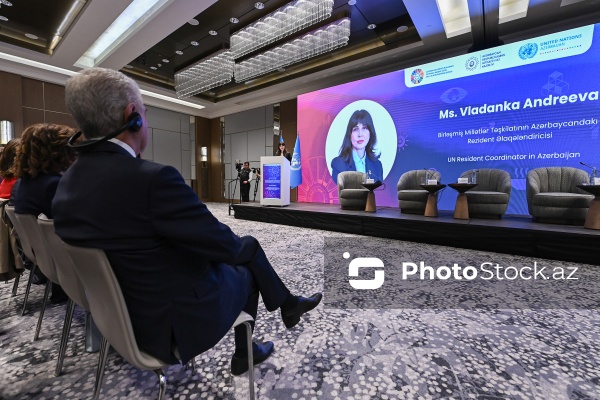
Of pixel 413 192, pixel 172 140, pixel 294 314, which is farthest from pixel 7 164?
pixel 172 140

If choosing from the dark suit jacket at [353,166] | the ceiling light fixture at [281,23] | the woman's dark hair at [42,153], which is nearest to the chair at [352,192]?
the dark suit jacket at [353,166]

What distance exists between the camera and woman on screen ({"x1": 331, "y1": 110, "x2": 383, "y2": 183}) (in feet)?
21.7

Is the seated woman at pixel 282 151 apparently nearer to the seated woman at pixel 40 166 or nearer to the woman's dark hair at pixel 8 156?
the woman's dark hair at pixel 8 156

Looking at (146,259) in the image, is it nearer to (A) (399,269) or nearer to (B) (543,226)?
(A) (399,269)

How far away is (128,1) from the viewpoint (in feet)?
14.8

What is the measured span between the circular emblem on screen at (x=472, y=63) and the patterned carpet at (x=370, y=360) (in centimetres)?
477

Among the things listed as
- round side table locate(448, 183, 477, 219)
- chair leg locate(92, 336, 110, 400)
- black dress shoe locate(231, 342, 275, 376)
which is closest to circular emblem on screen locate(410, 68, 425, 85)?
round side table locate(448, 183, 477, 219)

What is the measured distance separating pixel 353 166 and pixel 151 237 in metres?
6.43

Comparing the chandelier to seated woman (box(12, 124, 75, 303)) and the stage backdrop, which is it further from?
seated woman (box(12, 124, 75, 303))

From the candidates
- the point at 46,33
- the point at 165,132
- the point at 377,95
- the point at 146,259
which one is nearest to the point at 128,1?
the point at 46,33

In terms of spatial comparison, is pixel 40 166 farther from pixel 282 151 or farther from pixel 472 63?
pixel 472 63

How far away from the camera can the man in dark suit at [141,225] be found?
0.77 m

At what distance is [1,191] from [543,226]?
557 cm

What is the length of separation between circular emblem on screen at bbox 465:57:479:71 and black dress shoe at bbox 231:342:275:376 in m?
5.98
